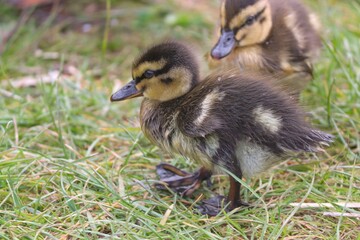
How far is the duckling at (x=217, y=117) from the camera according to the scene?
209cm

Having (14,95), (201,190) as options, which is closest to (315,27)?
(201,190)

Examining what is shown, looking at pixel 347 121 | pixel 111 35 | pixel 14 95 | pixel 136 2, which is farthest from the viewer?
pixel 136 2

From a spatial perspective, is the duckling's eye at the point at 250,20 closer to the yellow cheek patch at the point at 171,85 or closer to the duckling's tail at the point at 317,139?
the yellow cheek patch at the point at 171,85

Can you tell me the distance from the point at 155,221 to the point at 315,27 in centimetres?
146

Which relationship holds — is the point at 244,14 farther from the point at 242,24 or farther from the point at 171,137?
the point at 171,137

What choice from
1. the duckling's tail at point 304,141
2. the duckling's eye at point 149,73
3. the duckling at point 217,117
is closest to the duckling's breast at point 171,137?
the duckling at point 217,117

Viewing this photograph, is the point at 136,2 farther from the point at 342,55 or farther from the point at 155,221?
the point at 155,221

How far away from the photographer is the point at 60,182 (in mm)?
2344

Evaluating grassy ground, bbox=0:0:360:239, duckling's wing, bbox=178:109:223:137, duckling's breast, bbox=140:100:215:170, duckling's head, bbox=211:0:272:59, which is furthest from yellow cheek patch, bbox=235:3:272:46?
duckling's wing, bbox=178:109:223:137

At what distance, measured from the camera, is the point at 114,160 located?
2.65m

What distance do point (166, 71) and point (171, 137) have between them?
235 millimetres

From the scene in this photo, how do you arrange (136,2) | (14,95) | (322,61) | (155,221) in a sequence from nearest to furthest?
(155,221), (14,95), (322,61), (136,2)

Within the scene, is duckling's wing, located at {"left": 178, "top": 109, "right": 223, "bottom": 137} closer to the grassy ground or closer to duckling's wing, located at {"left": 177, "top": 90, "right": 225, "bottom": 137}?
duckling's wing, located at {"left": 177, "top": 90, "right": 225, "bottom": 137}

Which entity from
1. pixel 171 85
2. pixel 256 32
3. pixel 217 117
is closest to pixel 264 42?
pixel 256 32
